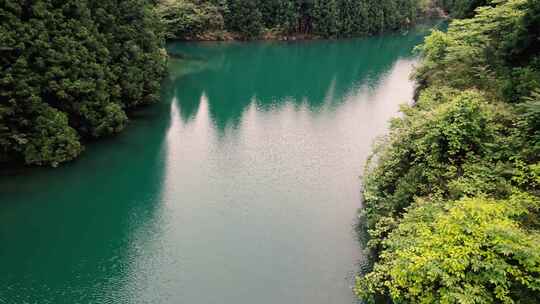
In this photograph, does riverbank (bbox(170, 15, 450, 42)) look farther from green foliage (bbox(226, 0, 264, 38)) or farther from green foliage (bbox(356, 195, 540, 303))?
green foliage (bbox(356, 195, 540, 303))

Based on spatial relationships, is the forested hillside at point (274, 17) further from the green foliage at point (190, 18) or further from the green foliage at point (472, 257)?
the green foliage at point (472, 257)

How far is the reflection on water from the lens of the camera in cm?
1489

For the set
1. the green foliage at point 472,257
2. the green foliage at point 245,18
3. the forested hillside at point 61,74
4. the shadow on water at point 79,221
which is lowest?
the shadow on water at point 79,221

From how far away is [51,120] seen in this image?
20062mm

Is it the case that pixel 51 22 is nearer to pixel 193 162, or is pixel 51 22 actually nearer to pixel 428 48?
pixel 193 162

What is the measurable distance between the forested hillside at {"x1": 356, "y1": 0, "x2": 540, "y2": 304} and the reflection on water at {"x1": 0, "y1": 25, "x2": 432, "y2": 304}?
3.30 metres

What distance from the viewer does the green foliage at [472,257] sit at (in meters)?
8.97

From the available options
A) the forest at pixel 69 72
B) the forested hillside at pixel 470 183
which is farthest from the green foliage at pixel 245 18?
the forested hillside at pixel 470 183

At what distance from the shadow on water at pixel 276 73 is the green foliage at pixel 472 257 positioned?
19.2m

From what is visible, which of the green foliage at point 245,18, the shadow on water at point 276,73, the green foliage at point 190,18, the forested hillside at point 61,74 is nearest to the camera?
the forested hillside at point 61,74

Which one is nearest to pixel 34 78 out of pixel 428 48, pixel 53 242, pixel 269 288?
pixel 53 242

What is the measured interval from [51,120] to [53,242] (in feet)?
20.3

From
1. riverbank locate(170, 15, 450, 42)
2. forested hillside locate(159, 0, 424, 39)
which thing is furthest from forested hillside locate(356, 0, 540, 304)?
riverbank locate(170, 15, 450, 42)

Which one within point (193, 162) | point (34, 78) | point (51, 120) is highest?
point (34, 78)
